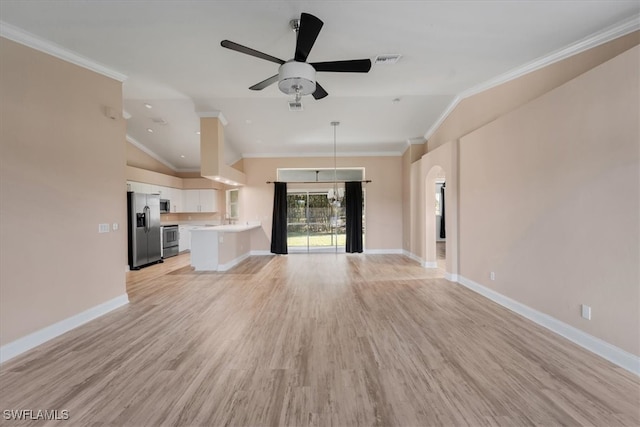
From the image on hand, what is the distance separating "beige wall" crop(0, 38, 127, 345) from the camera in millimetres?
2549

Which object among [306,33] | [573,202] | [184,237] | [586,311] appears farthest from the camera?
[184,237]

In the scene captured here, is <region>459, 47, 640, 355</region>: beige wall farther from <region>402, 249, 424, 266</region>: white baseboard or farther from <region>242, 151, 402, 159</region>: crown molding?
<region>242, 151, 402, 159</region>: crown molding

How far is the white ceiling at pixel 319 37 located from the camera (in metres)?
2.42

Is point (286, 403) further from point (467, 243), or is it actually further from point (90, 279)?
point (467, 243)

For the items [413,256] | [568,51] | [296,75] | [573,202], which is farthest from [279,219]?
[568,51]

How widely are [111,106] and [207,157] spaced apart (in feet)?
6.01

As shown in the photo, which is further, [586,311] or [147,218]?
[147,218]

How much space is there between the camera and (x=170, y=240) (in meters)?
7.54

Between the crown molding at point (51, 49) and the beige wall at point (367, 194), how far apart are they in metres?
4.56

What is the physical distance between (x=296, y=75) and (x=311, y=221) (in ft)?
19.9

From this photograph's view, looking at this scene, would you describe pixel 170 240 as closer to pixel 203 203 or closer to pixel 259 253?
pixel 203 203

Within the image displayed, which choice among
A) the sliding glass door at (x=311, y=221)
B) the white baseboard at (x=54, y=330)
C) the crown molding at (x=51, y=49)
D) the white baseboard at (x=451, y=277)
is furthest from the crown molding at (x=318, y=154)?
the white baseboard at (x=54, y=330)

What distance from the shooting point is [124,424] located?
65.6 inches

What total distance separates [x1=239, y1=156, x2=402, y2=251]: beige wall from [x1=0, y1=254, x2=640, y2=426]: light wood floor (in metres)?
4.15
